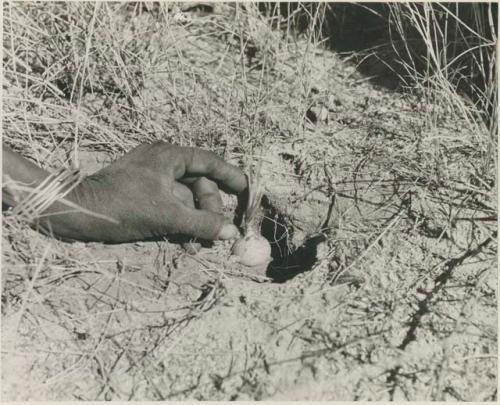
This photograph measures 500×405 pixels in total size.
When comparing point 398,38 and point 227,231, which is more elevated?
point 398,38

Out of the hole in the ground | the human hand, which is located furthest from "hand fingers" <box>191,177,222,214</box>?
the hole in the ground

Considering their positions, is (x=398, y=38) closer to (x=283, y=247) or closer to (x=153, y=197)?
(x=283, y=247)

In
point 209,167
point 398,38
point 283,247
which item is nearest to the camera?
point 209,167

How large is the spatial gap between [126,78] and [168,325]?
1203 mm

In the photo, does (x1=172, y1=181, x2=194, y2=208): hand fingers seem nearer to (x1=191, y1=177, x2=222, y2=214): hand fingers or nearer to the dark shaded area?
(x1=191, y1=177, x2=222, y2=214): hand fingers

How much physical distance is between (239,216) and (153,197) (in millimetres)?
432

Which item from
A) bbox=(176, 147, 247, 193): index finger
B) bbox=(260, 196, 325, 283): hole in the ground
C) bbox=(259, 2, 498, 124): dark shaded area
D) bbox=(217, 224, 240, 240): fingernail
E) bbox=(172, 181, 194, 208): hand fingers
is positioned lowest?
bbox=(260, 196, 325, 283): hole in the ground

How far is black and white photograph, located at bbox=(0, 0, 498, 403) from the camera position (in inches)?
74.2

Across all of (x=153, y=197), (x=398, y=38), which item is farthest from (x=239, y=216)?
(x=398, y=38)

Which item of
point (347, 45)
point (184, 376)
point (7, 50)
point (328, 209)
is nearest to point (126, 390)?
point (184, 376)

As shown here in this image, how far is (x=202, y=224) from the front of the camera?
222 cm

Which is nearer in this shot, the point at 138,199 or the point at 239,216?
the point at 138,199

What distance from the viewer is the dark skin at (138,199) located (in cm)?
215

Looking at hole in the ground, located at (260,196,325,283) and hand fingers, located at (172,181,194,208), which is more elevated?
hand fingers, located at (172,181,194,208)
